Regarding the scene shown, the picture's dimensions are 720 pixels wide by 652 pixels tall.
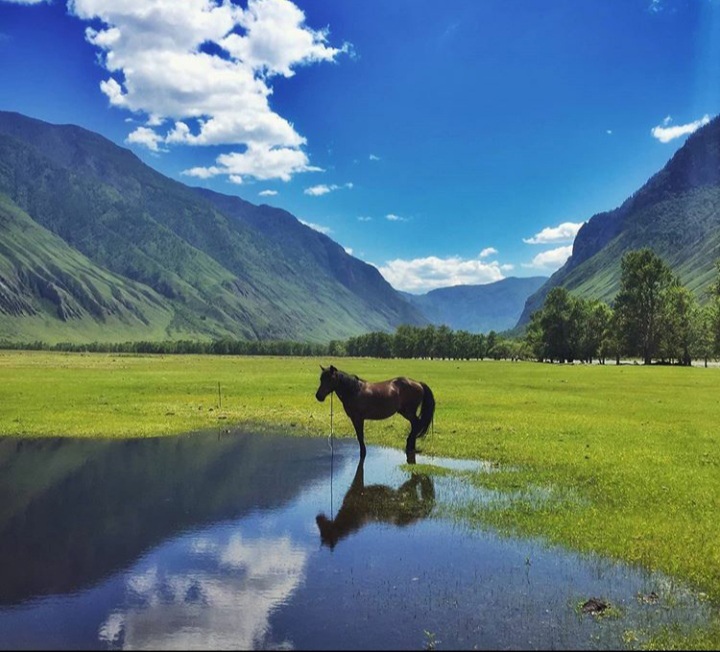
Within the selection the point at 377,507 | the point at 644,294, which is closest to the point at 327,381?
the point at 377,507

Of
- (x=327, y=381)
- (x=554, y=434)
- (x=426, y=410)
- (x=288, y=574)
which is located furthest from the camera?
(x=554, y=434)

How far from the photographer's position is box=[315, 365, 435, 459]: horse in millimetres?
23266

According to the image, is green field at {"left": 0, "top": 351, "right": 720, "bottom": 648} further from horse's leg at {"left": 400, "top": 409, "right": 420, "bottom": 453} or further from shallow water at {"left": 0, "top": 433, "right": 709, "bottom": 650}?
horse's leg at {"left": 400, "top": 409, "right": 420, "bottom": 453}

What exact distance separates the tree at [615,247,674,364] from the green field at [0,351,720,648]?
57.0 meters

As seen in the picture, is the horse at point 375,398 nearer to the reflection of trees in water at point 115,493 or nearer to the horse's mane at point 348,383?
the horse's mane at point 348,383

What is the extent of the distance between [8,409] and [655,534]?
4155cm

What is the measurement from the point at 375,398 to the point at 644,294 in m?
108

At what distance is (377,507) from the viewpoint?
17.2 m

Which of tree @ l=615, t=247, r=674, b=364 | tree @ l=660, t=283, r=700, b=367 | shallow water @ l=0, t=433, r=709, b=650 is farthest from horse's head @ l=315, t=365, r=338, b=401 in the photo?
tree @ l=660, t=283, r=700, b=367

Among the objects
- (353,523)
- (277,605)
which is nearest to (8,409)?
(353,523)

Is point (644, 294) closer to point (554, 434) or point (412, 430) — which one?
point (554, 434)

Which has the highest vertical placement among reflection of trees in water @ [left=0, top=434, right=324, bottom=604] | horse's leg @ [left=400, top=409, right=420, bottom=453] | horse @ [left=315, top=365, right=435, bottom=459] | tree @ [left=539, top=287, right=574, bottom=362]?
tree @ [left=539, top=287, right=574, bottom=362]

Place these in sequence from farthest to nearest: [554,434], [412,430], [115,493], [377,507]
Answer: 1. [554,434]
2. [412,430]
3. [115,493]
4. [377,507]

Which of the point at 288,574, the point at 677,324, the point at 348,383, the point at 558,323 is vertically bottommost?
the point at 288,574
